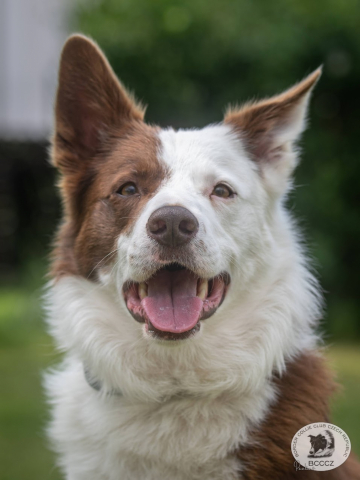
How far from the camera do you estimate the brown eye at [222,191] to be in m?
3.78

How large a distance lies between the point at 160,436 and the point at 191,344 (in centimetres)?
50

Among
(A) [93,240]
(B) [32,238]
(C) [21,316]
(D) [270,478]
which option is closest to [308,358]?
(D) [270,478]

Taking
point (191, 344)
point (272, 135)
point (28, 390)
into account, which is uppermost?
point (272, 135)

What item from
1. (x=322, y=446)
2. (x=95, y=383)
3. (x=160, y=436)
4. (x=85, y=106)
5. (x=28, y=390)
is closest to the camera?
(x=322, y=446)

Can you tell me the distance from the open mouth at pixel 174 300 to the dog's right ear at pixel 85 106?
1.08m

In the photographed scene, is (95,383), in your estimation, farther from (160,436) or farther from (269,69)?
(269,69)

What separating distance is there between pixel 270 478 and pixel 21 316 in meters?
7.41

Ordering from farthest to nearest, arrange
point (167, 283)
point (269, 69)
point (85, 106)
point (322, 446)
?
point (269, 69), point (85, 106), point (167, 283), point (322, 446)

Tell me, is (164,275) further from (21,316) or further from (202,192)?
(21,316)

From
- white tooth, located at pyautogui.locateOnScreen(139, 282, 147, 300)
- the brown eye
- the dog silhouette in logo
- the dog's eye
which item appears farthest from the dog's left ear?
the dog silhouette in logo

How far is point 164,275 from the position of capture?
3.48 m

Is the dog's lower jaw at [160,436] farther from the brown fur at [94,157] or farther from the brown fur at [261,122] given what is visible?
the brown fur at [261,122]

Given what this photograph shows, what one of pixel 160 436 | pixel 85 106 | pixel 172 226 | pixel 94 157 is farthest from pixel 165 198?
pixel 160 436

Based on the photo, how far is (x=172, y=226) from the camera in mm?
3229
